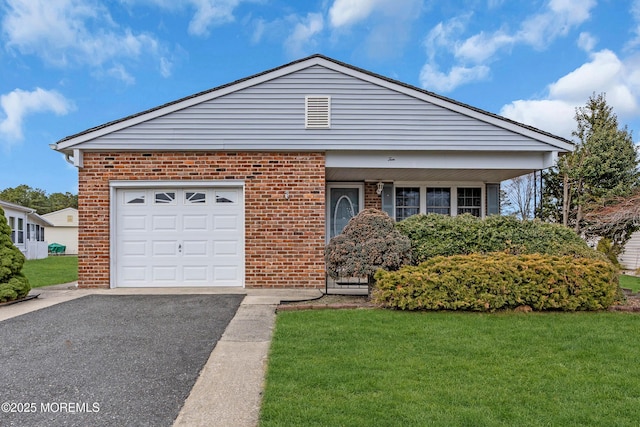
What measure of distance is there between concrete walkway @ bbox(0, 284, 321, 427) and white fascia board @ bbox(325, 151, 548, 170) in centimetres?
335

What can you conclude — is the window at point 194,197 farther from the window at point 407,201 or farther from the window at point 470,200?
the window at point 470,200

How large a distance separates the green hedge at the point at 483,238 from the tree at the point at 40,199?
58.6 m

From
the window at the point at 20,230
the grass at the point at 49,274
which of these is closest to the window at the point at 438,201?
the grass at the point at 49,274

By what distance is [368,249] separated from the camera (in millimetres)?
6625

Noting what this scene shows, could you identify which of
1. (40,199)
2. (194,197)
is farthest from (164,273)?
(40,199)

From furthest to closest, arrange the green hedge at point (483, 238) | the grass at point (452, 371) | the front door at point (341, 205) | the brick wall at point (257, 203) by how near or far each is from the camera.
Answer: the front door at point (341, 205)
the brick wall at point (257, 203)
the green hedge at point (483, 238)
the grass at point (452, 371)

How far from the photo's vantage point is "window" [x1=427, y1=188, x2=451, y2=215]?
10758mm

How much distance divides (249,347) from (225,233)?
449cm

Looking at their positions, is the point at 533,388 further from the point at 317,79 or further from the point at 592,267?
the point at 317,79

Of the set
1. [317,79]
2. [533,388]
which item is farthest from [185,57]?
[533,388]

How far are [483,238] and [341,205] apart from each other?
4.36m

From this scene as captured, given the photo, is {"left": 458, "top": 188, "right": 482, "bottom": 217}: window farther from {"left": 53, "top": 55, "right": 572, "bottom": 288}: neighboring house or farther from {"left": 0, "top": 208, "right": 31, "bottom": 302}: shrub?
{"left": 0, "top": 208, "right": 31, "bottom": 302}: shrub

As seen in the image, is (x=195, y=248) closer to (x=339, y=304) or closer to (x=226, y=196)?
(x=226, y=196)

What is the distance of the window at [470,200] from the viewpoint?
424 inches
